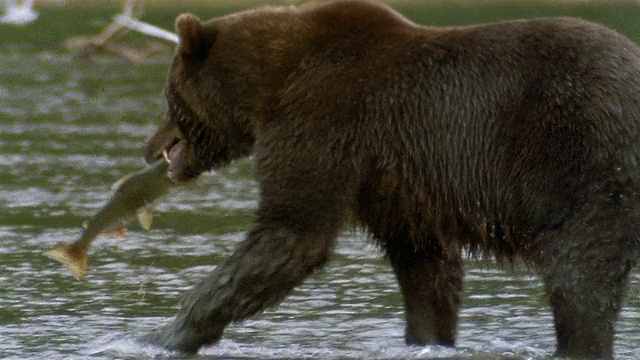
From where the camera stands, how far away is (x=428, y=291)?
6.43m

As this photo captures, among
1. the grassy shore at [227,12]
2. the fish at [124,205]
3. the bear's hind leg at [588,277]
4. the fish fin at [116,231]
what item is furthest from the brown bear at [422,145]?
the grassy shore at [227,12]

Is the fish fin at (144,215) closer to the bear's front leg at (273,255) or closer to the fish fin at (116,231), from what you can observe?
the fish fin at (116,231)

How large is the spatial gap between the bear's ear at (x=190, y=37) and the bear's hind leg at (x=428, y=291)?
123 centimetres

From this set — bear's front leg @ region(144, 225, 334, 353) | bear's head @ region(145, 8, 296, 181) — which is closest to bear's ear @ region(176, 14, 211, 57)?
bear's head @ region(145, 8, 296, 181)

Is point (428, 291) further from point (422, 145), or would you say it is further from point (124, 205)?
point (124, 205)

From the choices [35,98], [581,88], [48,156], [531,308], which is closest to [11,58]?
[35,98]

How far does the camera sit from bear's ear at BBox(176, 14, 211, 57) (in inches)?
243

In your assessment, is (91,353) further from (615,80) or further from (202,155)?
(615,80)

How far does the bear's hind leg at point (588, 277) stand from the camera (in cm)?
548

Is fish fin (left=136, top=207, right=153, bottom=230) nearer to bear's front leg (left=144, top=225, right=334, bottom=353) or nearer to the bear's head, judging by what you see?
the bear's head

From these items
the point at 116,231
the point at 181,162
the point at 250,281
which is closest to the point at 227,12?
the point at 116,231

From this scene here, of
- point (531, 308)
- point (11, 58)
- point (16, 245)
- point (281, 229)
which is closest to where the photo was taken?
point (281, 229)

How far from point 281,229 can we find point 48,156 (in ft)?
22.5

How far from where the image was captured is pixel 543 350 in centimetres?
641
